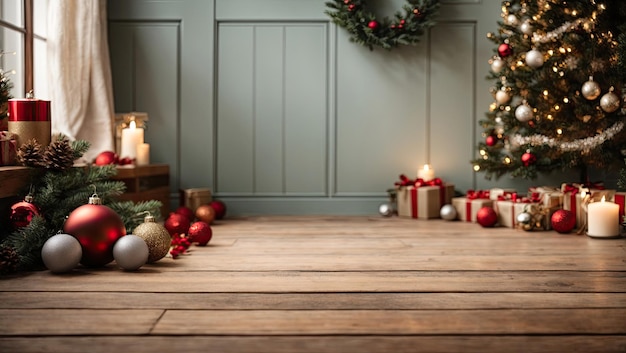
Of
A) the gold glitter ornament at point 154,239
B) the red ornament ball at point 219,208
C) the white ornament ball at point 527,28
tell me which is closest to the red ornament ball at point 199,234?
the gold glitter ornament at point 154,239

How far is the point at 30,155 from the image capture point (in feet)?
7.98

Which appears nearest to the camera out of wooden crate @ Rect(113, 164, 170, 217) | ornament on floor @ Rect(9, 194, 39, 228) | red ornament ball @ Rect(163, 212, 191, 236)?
ornament on floor @ Rect(9, 194, 39, 228)

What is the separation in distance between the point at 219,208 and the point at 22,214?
1.62 meters

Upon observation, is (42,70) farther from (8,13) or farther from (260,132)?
(260,132)

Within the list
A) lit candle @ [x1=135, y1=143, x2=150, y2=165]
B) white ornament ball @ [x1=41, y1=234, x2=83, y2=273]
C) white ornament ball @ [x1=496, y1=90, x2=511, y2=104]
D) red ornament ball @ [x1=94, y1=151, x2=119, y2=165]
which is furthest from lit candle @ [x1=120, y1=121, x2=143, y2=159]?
white ornament ball @ [x1=496, y1=90, x2=511, y2=104]

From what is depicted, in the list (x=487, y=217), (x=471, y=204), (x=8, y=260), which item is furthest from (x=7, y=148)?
(x=471, y=204)

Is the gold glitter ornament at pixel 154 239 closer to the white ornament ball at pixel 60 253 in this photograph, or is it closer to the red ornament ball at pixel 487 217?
the white ornament ball at pixel 60 253

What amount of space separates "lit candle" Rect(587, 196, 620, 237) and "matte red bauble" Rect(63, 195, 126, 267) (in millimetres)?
2159

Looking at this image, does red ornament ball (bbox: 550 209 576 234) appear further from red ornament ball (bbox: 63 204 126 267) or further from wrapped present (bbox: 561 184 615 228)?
red ornament ball (bbox: 63 204 126 267)

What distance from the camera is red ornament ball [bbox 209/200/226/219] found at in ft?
12.5

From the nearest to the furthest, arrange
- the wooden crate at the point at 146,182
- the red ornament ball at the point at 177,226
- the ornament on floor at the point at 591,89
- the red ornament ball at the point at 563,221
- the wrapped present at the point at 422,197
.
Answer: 1. the red ornament ball at the point at 177,226
2. the red ornament ball at the point at 563,221
3. the ornament on floor at the point at 591,89
4. the wooden crate at the point at 146,182
5. the wrapped present at the point at 422,197

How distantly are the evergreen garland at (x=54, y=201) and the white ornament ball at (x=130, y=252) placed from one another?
0.29 meters

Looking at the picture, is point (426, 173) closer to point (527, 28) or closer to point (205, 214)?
point (527, 28)

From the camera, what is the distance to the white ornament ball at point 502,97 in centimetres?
370
